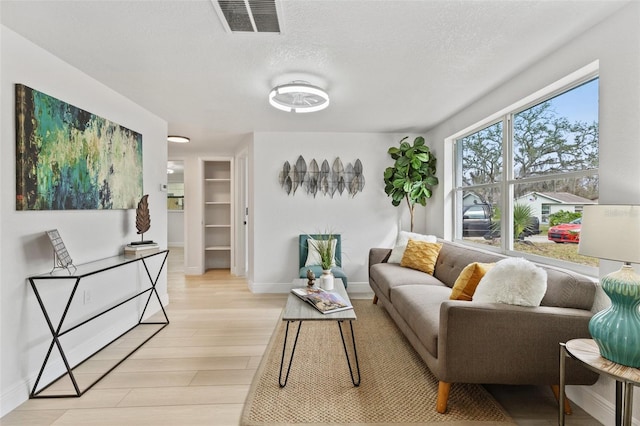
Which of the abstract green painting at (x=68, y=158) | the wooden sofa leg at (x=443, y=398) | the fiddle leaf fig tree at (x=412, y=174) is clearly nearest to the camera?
the wooden sofa leg at (x=443, y=398)

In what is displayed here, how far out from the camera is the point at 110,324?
110 inches

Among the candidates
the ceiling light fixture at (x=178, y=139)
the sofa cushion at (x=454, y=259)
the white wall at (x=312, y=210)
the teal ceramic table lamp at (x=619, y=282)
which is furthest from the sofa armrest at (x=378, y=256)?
the ceiling light fixture at (x=178, y=139)

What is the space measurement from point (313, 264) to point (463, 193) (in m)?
2.14

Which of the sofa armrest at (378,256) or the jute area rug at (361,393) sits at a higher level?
the sofa armrest at (378,256)

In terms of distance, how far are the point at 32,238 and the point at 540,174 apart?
3851 millimetres

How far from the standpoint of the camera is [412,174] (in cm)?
411

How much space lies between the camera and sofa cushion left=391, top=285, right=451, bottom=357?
6.41 ft

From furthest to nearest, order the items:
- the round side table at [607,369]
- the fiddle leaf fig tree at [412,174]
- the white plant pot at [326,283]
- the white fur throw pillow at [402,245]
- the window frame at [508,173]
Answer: the fiddle leaf fig tree at [412,174] → the white fur throw pillow at [402,245] → the white plant pot at [326,283] → the window frame at [508,173] → the round side table at [607,369]

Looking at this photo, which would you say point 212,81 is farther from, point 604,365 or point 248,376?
point 604,365

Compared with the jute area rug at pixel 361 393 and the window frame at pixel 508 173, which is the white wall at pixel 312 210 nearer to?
the window frame at pixel 508 173

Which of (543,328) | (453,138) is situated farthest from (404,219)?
(543,328)

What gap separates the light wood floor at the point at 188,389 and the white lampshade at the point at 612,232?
109cm

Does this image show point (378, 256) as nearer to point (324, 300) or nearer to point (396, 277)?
point (396, 277)

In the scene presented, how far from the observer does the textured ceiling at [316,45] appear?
5.54 ft
